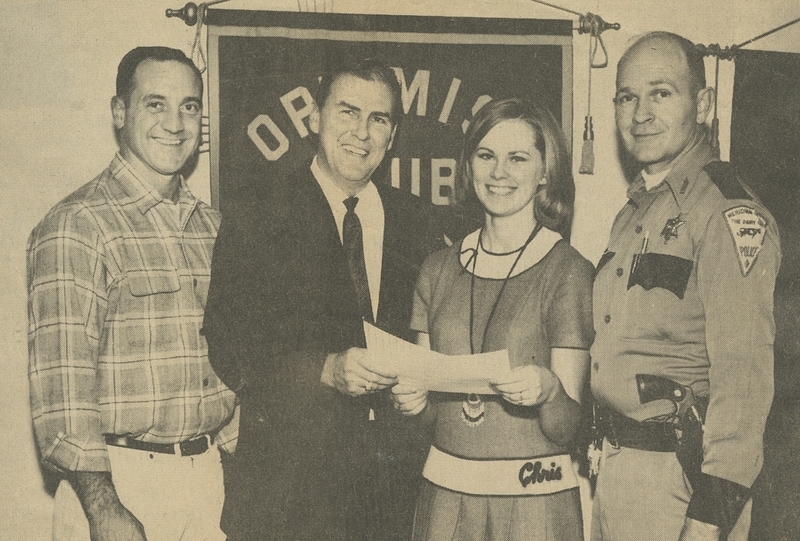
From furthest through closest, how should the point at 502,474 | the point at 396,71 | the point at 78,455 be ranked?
the point at 396,71
the point at 502,474
the point at 78,455

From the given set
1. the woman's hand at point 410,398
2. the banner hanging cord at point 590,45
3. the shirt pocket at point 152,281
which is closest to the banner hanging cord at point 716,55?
the banner hanging cord at point 590,45

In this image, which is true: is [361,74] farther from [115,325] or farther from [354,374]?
[115,325]

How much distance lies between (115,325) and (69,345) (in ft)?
0.35

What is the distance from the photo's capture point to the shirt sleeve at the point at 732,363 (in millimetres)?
1939

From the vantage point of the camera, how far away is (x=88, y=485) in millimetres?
1877

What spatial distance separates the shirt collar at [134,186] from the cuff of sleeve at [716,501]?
4.63 feet

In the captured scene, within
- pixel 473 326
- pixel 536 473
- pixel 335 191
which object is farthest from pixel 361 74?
pixel 536 473

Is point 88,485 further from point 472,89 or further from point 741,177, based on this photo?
point 741,177

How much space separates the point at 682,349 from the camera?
1.96 metres

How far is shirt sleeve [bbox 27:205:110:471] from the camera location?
6.11 ft

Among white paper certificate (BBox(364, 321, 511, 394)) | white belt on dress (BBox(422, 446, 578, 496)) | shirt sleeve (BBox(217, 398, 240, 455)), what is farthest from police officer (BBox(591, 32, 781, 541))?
shirt sleeve (BBox(217, 398, 240, 455))

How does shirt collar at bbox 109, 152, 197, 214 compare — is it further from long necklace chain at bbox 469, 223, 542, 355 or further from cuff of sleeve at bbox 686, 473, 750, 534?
cuff of sleeve at bbox 686, 473, 750, 534

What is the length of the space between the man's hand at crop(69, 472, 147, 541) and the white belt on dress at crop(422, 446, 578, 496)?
0.70m


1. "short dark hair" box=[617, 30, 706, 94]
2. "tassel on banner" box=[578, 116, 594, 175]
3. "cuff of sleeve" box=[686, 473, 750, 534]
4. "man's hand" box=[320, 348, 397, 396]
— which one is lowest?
"cuff of sleeve" box=[686, 473, 750, 534]
